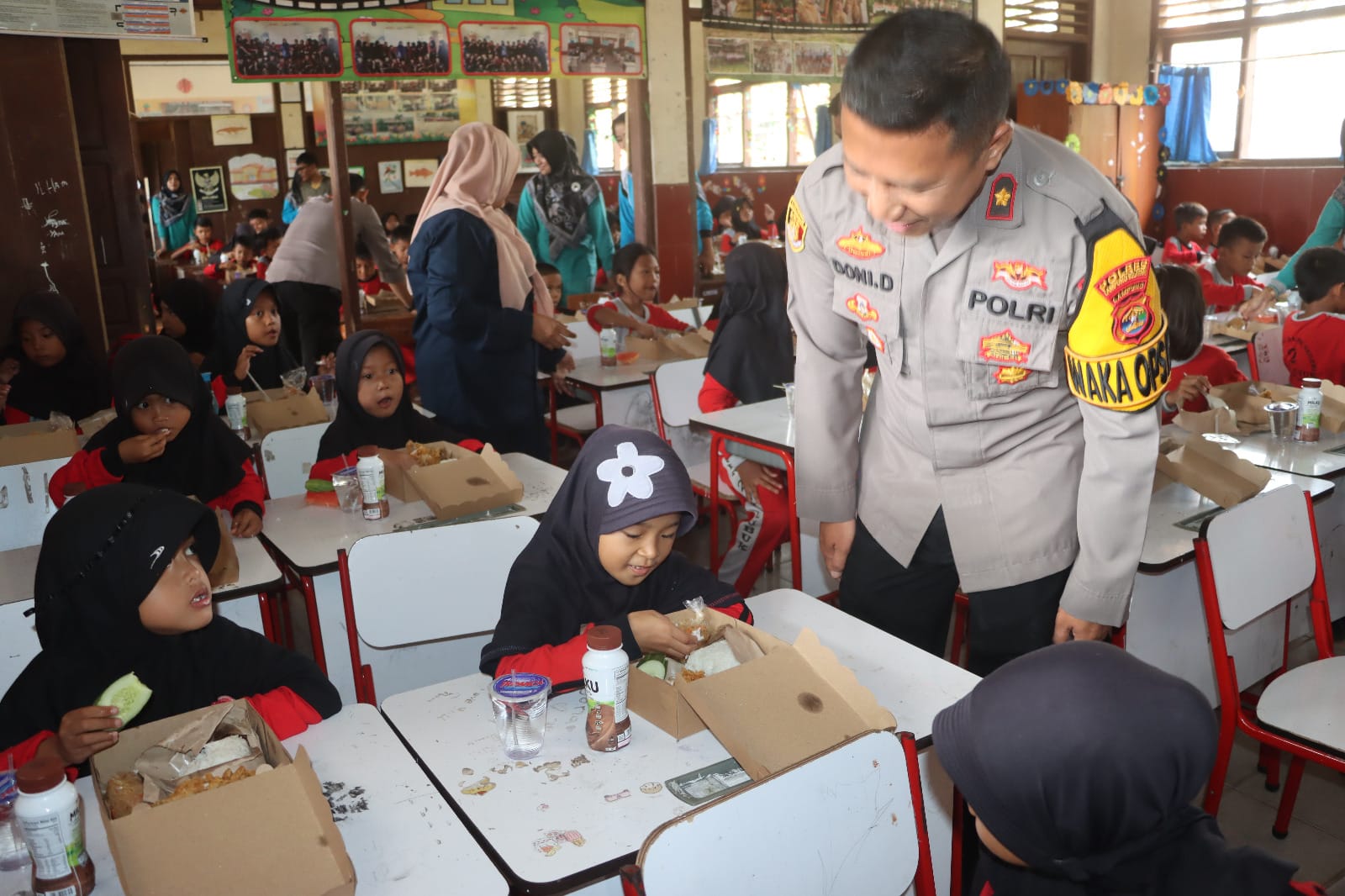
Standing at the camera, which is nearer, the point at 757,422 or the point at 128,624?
the point at 128,624

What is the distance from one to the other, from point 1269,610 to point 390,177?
10003 millimetres

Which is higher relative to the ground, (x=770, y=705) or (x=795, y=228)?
(x=795, y=228)

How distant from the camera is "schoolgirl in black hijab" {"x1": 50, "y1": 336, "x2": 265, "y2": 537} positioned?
9.51ft

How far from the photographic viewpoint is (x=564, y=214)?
667 centimetres

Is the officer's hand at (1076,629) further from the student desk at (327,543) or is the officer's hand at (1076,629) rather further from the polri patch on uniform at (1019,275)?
the student desk at (327,543)

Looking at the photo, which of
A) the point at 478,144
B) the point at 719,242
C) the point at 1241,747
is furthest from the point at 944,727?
the point at 719,242

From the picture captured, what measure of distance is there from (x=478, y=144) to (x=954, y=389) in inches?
94.5

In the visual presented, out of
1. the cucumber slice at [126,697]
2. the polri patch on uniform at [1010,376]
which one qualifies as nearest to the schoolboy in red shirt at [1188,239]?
the polri patch on uniform at [1010,376]

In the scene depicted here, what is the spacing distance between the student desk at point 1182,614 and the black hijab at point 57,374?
12.9ft

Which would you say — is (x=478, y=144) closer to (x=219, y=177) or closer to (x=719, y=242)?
(x=719, y=242)

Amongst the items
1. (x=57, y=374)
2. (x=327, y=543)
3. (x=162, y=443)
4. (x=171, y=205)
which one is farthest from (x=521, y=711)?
(x=171, y=205)

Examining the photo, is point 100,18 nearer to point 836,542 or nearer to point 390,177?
point 836,542

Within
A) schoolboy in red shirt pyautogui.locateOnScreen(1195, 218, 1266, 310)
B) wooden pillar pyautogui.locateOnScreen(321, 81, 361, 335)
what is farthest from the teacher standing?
schoolboy in red shirt pyautogui.locateOnScreen(1195, 218, 1266, 310)

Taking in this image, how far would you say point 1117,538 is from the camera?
169cm
